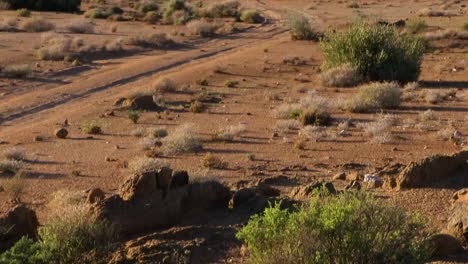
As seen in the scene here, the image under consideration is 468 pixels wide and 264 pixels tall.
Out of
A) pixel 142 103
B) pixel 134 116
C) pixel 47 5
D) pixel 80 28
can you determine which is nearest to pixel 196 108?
pixel 142 103

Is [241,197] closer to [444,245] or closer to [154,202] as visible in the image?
[154,202]

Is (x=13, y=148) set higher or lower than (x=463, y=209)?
lower

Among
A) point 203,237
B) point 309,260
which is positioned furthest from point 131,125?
point 309,260

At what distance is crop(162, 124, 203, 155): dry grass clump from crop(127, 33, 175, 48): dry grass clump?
69.1 feet

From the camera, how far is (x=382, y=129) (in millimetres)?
19453

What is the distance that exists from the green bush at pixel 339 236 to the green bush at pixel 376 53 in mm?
20122

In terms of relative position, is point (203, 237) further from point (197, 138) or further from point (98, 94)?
point (98, 94)

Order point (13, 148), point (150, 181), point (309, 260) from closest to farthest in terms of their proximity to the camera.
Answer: point (309, 260), point (150, 181), point (13, 148)

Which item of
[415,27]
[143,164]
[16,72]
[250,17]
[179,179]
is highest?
[179,179]

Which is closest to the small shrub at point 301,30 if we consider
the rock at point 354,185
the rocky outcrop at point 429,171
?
the rock at point 354,185

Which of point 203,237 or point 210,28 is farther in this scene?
point 210,28

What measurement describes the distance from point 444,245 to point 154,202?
3.96m

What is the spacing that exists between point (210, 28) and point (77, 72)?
16.1 metres

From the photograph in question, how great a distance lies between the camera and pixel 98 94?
26062 millimetres
